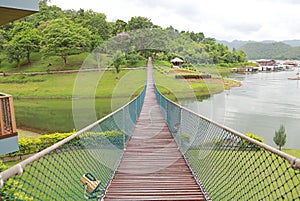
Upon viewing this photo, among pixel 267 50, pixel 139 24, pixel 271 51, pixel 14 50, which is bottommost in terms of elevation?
A: pixel 14 50

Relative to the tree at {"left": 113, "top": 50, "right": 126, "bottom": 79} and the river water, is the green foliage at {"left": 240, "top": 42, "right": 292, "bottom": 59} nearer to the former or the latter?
the river water

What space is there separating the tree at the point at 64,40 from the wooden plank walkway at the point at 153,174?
77.7ft

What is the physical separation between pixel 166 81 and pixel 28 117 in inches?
453

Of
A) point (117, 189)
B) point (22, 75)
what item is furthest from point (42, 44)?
point (117, 189)

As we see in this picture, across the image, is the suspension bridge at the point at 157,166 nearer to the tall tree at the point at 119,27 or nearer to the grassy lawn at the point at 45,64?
the grassy lawn at the point at 45,64

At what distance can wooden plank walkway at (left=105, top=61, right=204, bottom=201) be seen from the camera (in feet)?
6.63

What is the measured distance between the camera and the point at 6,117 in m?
3.45

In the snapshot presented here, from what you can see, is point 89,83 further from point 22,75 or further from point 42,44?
point 42,44

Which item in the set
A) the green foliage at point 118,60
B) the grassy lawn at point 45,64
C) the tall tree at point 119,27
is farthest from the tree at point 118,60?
the tall tree at point 119,27

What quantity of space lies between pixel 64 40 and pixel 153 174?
25430 mm

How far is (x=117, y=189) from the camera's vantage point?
83.8 inches

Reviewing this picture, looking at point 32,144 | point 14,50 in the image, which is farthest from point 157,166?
point 14,50

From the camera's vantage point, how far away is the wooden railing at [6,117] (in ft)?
10.9

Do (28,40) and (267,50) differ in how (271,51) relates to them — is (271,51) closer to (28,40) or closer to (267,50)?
(267,50)
